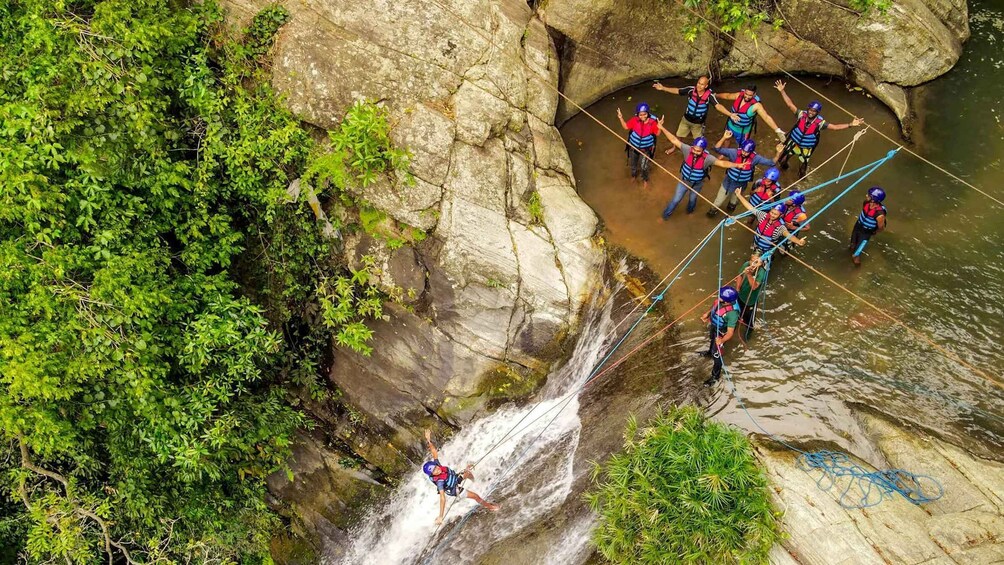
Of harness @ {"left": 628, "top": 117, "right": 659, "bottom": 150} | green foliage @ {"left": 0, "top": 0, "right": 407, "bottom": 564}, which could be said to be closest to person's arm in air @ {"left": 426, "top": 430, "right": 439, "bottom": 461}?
green foliage @ {"left": 0, "top": 0, "right": 407, "bottom": 564}

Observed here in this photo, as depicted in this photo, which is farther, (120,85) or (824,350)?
(824,350)

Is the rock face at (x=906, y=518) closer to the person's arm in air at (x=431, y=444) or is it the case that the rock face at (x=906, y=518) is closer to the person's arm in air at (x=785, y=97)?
the person's arm in air at (x=431, y=444)

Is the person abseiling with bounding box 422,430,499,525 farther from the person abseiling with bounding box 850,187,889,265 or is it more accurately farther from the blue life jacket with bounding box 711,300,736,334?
the person abseiling with bounding box 850,187,889,265

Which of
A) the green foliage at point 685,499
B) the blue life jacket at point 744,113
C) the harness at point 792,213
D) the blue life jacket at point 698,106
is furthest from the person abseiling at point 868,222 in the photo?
the green foliage at point 685,499

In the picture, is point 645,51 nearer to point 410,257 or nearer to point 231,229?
point 410,257

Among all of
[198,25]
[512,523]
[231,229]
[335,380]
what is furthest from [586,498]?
[198,25]
